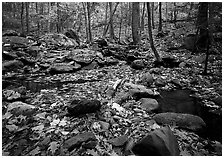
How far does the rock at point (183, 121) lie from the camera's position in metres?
3.57

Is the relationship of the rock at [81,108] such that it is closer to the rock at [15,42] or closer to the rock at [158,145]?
the rock at [158,145]

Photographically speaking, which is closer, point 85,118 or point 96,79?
point 85,118

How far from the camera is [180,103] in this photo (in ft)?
16.2

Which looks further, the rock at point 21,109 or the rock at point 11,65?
the rock at point 11,65

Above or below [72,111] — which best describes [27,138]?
below

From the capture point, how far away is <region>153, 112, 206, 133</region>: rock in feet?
11.7

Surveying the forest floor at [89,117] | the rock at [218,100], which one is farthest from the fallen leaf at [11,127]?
the rock at [218,100]

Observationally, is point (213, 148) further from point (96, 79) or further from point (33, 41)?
point (33, 41)

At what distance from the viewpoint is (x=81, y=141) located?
9.82 feet

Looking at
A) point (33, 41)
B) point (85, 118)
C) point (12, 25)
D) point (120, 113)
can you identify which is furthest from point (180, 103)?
point (12, 25)

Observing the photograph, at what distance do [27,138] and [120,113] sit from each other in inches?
75.3

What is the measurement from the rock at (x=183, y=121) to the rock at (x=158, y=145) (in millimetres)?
810

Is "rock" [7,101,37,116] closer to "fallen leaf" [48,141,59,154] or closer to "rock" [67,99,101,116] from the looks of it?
"rock" [67,99,101,116]

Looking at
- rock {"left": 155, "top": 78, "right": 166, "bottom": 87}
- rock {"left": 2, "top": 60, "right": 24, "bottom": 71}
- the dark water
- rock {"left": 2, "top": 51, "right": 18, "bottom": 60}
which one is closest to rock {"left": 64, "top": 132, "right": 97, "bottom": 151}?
the dark water
